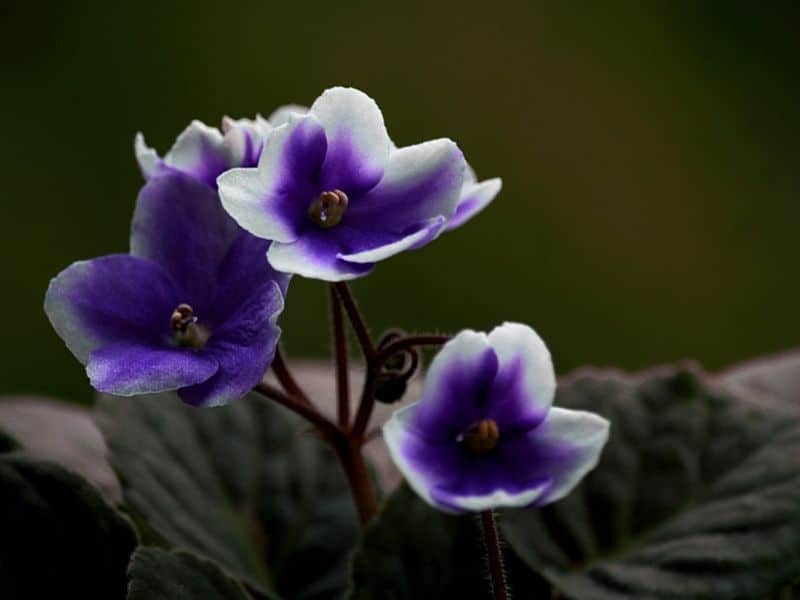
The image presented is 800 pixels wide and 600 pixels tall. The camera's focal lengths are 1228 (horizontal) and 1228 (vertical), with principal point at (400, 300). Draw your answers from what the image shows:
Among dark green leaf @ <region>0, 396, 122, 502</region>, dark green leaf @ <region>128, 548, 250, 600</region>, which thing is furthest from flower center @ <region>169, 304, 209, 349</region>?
dark green leaf @ <region>0, 396, 122, 502</region>

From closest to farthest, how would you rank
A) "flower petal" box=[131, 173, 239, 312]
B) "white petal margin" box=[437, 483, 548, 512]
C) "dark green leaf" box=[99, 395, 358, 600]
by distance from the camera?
1. "white petal margin" box=[437, 483, 548, 512]
2. "flower petal" box=[131, 173, 239, 312]
3. "dark green leaf" box=[99, 395, 358, 600]

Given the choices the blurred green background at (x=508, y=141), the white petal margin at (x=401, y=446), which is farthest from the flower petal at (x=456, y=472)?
the blurred green background at (x=508, y=141)

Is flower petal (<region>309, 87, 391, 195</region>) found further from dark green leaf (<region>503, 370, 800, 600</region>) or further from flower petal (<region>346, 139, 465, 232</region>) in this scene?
dark green leaf (<region>503, 370, 800, 600</region>)

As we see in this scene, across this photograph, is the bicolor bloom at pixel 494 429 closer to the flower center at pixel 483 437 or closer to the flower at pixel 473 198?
the flower center at pixel 483 437

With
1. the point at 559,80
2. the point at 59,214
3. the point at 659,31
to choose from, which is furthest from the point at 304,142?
the point at 659,31

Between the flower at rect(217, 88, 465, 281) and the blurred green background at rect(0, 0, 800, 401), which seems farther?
the blurred green background at rect(0, 0, 800, 401)

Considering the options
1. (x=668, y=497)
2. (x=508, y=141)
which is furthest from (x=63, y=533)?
(x=508, y=141)
